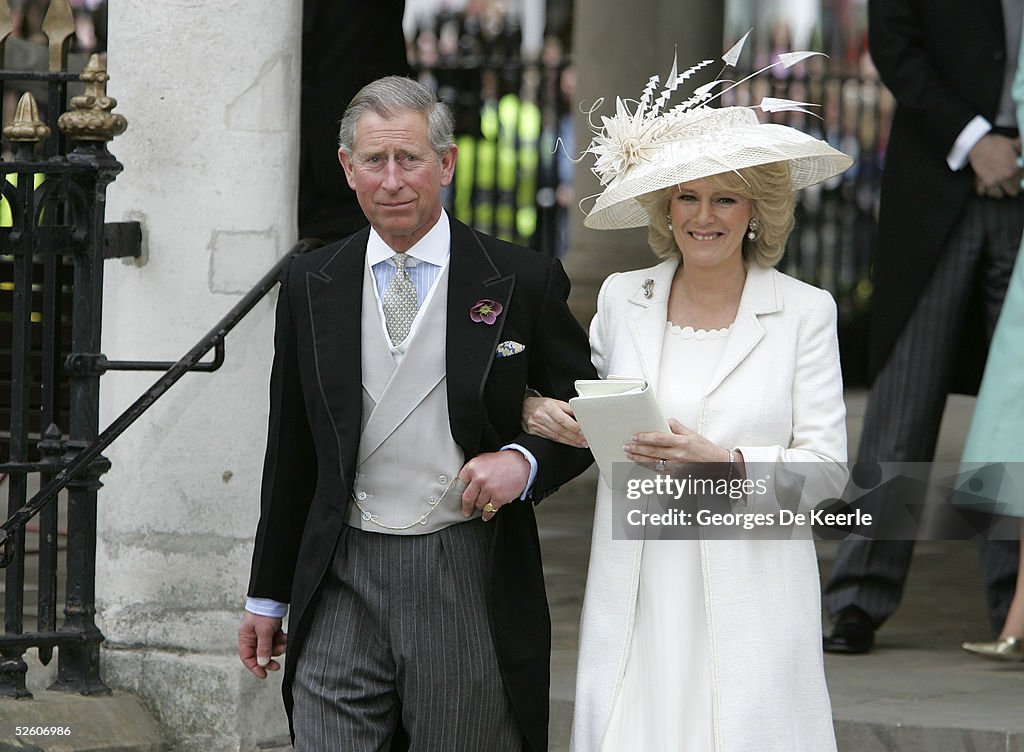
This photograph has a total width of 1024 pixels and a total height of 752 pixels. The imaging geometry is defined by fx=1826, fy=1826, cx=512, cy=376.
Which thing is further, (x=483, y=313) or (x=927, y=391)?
(x=927, y=391)

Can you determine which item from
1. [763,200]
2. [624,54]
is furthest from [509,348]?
[624,54]

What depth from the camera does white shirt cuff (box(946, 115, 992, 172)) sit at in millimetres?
5152

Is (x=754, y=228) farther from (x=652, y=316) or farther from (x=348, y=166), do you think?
(x=348, y=166)

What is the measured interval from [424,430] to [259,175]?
1.74 meters

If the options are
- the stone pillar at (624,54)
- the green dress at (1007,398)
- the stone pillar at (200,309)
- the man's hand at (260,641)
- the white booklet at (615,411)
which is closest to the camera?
the white booklet at (615,411)

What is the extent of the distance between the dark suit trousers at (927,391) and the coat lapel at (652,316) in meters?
1.86

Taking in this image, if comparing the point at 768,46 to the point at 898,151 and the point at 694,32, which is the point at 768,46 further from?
the point at 898,151

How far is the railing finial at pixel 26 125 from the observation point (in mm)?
4719

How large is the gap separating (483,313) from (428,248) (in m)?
0.17

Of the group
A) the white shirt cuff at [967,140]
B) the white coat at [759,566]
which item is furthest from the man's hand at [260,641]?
the white shirt cuff at [967,140]

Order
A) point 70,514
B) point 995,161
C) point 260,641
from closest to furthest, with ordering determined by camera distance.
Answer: point 260,641, point 70,514, point 995,161

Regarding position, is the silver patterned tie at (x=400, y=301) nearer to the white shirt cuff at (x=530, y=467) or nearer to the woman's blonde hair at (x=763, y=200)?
the white shirt cuff at (x=530, y=467)

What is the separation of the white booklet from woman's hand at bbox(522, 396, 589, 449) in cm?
10

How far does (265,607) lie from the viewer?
145 inches
